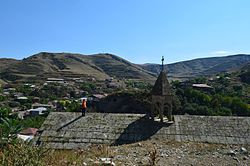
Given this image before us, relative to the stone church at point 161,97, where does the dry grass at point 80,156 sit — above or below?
below

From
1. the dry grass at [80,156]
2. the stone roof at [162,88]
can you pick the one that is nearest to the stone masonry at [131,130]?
the dry grass at [80,156]

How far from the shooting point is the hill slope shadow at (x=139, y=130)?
557 inches

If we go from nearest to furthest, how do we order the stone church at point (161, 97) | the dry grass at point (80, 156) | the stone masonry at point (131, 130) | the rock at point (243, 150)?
the dry grass at point (80, 156) < the rock at point (243, 150) < the stone masonry at point (131, 130) < the stone church at point (161, 97)

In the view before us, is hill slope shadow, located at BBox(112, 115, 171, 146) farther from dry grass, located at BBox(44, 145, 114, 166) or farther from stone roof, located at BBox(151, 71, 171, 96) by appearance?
dry grass, located at BBox(44, 145, 114, 166)

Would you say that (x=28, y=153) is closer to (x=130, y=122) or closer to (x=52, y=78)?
(x=130, y=122)

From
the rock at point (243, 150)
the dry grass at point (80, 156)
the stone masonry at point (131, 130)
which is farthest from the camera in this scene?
the stone masonry at point (131, 130)

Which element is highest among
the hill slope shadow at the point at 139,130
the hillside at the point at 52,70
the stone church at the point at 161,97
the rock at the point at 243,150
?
the hillside at the point at 52,70

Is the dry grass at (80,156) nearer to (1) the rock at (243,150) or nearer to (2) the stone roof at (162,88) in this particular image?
(2) the stone roof at (162,88)

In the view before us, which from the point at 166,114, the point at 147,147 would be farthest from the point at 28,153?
the point at 166,114

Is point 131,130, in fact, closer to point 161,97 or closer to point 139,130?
point 139,130

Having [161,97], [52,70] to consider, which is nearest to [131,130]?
[161,97]

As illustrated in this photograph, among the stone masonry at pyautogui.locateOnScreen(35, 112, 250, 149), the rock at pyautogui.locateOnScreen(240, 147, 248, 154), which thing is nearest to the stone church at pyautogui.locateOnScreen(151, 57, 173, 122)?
the stone masonry at pyautogui.locateOnScreen(35, 112, 250, 149)

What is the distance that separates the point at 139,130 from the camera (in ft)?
48.3

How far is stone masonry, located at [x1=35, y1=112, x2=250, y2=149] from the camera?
14133mm
